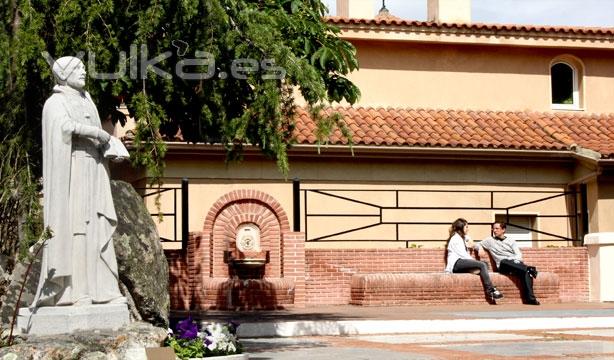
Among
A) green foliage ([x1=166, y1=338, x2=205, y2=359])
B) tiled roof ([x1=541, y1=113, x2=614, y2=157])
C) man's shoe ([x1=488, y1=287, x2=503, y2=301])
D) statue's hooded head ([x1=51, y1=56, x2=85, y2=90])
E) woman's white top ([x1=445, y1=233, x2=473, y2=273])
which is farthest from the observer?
tiled roof ([x1=541, y1=113, x2=614, y2=157])

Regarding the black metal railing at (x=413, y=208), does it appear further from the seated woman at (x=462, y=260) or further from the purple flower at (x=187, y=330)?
the purple flower at (x=187, y=330)

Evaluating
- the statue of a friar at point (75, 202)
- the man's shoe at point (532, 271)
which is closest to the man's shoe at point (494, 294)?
the man's shoe at point (532, 271)

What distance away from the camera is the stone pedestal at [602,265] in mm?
24125

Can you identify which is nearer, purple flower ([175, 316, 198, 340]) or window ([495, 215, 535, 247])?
purple flower ([175, 316, 198, 340])

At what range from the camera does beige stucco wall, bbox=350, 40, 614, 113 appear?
2900 cm

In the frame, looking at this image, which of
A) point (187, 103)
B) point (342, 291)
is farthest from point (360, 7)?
point (187, 103)

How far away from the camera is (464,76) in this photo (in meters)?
29.6

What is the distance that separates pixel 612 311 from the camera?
2069 centimetres

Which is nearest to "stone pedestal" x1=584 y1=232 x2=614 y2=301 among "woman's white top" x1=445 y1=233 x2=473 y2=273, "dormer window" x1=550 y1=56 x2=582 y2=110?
"woman's white top" x1=445 y1=233 x2=473 y2=273

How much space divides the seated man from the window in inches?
156

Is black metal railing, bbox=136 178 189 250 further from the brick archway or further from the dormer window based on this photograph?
the dormer window

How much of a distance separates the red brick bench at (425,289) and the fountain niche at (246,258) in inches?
46.6

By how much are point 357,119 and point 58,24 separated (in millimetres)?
14906

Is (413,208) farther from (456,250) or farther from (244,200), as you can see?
(244,200)
